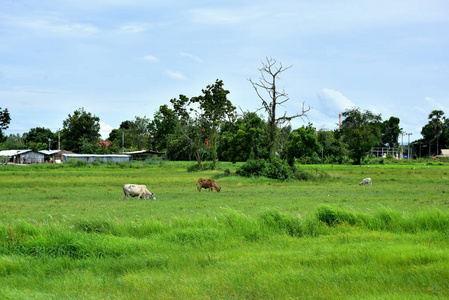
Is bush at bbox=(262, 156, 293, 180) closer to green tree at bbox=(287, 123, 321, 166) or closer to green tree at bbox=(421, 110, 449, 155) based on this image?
green tree at bbox=(287, 123, 321, 166)

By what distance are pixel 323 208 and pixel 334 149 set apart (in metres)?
97.8

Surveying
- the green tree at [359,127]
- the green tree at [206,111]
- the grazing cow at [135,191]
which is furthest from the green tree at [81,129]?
the grazing cow at [135,191]

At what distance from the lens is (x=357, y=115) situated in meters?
124

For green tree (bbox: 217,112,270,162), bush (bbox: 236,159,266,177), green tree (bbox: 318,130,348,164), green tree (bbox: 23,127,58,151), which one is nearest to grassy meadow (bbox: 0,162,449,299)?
bush (bbox: 236,159,266,177)

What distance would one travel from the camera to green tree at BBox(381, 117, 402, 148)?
14038 cm

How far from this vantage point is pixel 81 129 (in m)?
116

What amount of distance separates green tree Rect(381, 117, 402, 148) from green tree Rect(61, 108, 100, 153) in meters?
92.3

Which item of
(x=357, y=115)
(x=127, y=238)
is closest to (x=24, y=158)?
(x=357, y=115)

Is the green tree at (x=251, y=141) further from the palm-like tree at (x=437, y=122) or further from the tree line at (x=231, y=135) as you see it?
the palm-like tree at (x=437, y=122)

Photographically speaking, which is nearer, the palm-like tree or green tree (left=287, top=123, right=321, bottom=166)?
green tree (left=287, top=123, right=321, bottom=166)

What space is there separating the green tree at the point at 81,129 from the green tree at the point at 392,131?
303 feet

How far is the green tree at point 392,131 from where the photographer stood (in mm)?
140375

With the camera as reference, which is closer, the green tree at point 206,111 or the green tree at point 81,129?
the green tree at point 206,111

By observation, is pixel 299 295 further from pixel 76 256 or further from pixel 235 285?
pixel 76 256
